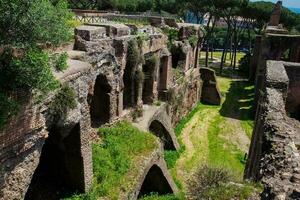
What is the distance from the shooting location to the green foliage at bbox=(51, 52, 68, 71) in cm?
973

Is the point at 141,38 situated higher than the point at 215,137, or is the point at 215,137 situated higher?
the point at 141,38

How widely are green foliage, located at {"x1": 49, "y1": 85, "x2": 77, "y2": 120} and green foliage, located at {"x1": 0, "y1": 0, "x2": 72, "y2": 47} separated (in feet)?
5.54

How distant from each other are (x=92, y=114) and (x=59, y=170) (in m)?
4.33

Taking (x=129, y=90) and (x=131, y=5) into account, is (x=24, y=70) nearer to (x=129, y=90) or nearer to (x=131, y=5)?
(x=129, y=90)

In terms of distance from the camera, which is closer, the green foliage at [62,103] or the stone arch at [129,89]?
the green foliage at [62,103]

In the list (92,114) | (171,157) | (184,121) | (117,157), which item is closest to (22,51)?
(117,157)

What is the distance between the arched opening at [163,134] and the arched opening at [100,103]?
15.5 ft

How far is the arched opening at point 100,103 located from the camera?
15.4 metres

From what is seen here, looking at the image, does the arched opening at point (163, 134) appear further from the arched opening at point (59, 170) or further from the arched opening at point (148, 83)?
the arched opening at point (59, 170)

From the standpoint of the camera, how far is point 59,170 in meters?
12.1

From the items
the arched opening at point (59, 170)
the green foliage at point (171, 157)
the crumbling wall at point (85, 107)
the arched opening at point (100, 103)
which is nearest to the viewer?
the crumbling wall at point (85, 107)

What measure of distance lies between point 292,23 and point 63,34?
42.6 meters

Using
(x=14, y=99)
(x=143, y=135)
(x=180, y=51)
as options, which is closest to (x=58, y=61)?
(x=14, y=99)

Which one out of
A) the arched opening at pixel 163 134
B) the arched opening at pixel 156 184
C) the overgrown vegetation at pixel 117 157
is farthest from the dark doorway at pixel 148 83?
the arched opening at pixel 156 184
